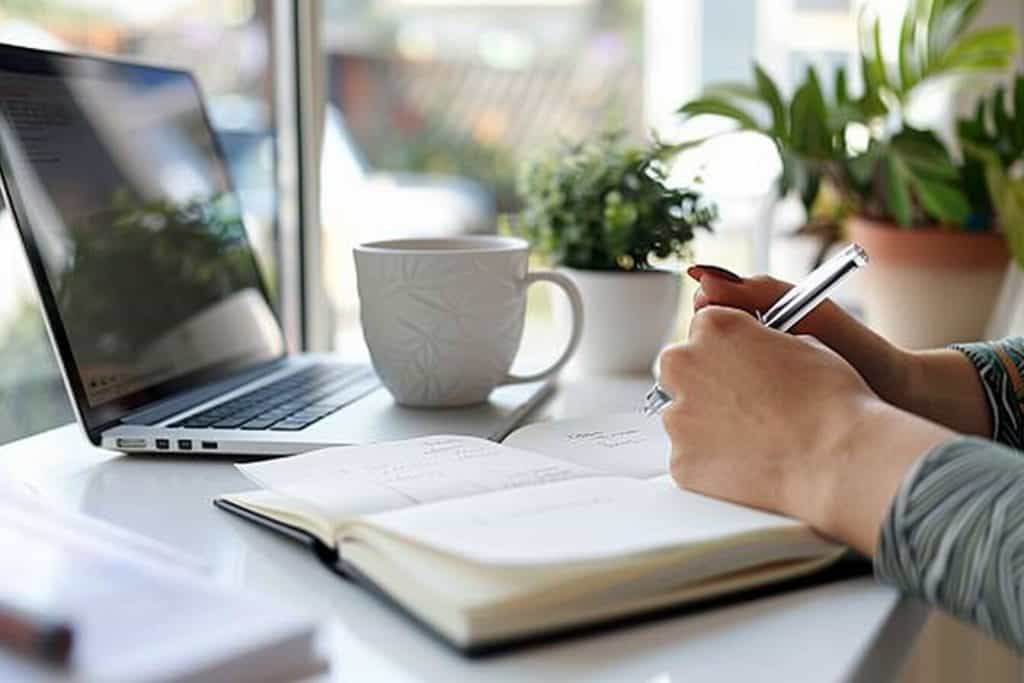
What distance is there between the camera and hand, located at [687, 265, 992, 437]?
2.42 ft

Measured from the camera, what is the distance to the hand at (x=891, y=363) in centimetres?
74

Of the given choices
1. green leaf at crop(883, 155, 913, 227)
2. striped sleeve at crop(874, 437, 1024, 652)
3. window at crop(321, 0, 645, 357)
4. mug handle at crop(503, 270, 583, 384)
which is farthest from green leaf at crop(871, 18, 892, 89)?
window at crop(321, 0, 645, 357)

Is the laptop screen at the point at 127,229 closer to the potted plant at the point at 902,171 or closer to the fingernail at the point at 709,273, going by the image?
the fingernail at the point at 709,273

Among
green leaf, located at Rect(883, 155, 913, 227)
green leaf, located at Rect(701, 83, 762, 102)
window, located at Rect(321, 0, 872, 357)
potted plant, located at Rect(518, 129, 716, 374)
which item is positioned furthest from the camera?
window, located at Rect(321, 0, 872, 357)

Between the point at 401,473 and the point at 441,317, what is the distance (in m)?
0.22

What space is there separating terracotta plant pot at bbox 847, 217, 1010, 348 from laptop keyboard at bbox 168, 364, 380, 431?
0.60 meters

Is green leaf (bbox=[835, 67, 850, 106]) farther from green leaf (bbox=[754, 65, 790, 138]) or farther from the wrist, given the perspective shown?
the wrist

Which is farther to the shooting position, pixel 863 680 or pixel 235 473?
pixel 235 473

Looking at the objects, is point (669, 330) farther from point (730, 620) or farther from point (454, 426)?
point (730, 620)

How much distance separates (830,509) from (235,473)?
0.34 metres

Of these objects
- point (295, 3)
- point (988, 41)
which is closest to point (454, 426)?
point (295, 3)

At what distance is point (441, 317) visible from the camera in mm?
825

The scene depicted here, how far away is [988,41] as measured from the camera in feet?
4.47

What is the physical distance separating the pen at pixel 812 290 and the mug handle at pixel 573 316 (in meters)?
0.18
